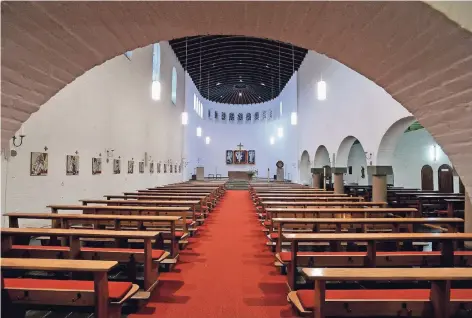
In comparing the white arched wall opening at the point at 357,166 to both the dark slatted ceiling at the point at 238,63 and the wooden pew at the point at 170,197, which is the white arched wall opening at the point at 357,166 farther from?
the wooden pew at the point at 170,197

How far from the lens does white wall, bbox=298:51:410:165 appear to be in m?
9.75

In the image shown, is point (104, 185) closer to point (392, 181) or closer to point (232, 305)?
point (232, 305)

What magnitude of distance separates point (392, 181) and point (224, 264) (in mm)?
11945

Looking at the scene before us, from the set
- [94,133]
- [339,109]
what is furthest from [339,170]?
[94,133]

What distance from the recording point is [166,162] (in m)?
15.6

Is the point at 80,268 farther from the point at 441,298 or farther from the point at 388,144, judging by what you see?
the point at 388,144

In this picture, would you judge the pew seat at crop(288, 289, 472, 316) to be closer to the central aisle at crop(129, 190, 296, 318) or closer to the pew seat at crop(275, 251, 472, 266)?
the central aisle at crop(129, 190, 296, 318)

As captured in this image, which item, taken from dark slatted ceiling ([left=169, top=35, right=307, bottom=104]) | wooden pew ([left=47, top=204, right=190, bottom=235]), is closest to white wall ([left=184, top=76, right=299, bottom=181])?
dark slatted ceiling ([left=169, top=35, right=307, bottom=104])

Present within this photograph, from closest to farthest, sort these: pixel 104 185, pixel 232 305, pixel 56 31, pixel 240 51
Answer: pixel 56 31, pixel 232 305, pixel 104 185, pixel 240 51

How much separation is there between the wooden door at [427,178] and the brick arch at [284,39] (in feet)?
39.7

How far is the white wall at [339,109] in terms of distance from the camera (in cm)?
975

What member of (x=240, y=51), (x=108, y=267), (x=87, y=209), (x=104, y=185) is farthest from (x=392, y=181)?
(x=108, y=267)

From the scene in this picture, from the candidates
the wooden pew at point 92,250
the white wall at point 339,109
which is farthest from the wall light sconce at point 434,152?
the wooden pew at point 92,250

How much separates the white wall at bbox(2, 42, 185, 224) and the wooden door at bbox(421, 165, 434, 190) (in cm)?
1084
